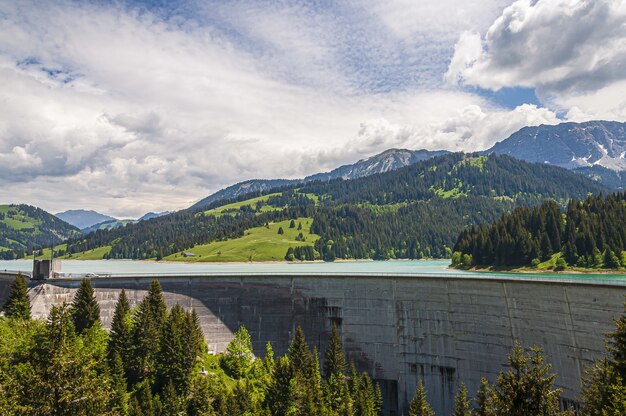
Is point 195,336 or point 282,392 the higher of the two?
point 195,336

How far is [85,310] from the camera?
2234 inches

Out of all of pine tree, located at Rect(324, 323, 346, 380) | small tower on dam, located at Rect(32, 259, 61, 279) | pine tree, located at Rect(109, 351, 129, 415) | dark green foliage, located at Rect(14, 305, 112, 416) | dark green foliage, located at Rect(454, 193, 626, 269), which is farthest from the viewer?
dark green foliage, located at Rect(454, 193, 626, 269)

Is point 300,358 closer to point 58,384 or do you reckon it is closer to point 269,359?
point 269,359

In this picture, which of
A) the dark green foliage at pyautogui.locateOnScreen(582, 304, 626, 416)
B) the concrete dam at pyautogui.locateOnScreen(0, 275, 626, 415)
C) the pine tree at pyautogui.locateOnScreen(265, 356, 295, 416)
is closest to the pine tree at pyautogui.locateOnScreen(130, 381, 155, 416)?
the pine tree at pyautogui.locateOnScreen(265, 356, 295, 416)

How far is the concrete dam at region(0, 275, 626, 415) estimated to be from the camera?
140ft

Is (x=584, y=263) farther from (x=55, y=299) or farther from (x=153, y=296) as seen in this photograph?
(x=55, y=299)

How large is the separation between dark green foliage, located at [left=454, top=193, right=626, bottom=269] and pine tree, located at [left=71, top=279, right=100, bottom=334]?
317ft

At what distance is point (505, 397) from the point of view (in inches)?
708

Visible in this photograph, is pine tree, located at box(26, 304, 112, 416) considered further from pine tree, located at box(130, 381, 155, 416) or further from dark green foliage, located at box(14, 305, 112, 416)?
pine tree, located at box(130, 381, 155, 416)


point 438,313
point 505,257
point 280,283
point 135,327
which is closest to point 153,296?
point 135,327

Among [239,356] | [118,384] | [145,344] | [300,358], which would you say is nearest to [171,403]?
[118,384]

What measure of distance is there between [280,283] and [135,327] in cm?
1955

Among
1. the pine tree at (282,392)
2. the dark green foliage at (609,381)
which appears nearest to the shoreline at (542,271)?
the pine tree at (282,392)

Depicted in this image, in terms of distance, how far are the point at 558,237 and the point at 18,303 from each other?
11246 centimetres
